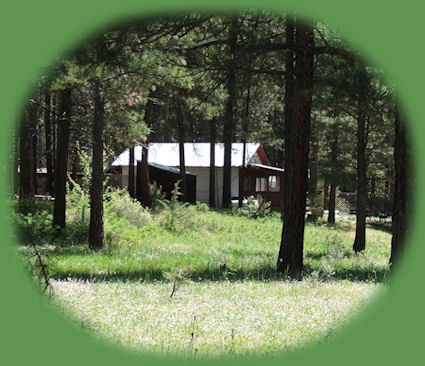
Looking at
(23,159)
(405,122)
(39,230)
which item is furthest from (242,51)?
(23,159)

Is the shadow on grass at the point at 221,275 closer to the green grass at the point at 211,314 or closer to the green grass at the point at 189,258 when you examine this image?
the green grass at the point at 189,258

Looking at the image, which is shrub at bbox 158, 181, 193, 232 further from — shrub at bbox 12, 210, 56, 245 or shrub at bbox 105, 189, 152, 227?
shrub at bbox 12, 210, 56, 245

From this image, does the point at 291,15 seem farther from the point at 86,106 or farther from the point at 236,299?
the point at 86,106

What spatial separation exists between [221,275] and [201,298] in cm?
278

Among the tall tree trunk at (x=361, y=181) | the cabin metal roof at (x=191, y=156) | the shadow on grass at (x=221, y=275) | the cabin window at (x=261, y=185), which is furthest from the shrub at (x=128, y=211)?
the cabin window at (x=261, y=185)

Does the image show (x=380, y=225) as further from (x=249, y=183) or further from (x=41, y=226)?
(x=41, y=226)

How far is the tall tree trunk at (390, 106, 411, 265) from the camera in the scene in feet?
20.2

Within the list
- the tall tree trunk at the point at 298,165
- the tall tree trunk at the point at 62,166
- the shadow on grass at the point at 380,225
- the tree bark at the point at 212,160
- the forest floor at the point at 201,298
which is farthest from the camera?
the shadow on grass at the point at 380,225

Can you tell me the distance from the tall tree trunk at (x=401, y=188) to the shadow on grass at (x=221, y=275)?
75.9 inches

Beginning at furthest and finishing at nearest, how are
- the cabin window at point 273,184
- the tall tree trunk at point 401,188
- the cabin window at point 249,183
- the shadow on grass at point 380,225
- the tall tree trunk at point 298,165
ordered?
1. the cabin window at point 273,184
2. the cabin window at point 249,183
3. the shadow on grass at point 380,225
4. the tall tree trunk at point 298,165
5. the tall tree trunk at point 401,188

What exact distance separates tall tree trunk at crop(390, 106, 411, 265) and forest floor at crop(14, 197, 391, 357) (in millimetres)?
913

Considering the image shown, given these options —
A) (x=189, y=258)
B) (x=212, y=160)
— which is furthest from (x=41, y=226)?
(x=212, y=160)

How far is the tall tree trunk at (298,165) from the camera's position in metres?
9.88

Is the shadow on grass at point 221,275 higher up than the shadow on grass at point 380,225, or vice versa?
the shadow on grass at point 221,275
